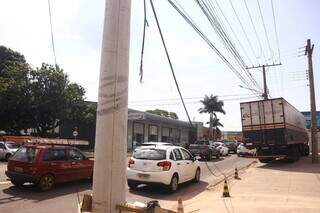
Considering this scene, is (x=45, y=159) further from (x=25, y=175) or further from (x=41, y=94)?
(x=41, y=94)

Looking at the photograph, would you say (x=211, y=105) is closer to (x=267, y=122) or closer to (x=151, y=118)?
(x=151, y=118)

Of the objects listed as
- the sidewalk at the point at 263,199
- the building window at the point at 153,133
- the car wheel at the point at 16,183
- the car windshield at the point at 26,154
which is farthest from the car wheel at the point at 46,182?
the building window at the point at 153,133

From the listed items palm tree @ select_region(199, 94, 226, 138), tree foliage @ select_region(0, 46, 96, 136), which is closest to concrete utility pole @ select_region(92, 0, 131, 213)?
tree foliage @ select_region(0, 46, 96, 136)

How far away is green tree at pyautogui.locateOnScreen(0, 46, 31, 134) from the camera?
122 ft

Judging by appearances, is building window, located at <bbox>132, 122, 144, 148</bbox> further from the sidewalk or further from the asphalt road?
the sidewalk

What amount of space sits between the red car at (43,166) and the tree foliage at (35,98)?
24.9 meters

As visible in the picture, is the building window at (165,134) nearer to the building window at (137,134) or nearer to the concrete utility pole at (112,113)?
the building window at (137,134)

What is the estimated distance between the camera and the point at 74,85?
4188 cm

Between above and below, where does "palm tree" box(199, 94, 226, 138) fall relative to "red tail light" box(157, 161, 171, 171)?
above

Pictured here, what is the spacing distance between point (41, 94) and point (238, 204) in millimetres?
31554

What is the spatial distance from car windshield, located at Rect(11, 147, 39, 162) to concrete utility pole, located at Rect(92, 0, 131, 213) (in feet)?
26.9

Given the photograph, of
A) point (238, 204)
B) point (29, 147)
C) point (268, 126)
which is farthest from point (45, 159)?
point (268, 126)

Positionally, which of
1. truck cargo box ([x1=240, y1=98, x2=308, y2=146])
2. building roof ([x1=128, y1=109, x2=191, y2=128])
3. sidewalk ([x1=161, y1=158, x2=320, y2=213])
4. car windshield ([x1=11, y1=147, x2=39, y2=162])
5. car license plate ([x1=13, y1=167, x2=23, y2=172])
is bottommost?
sidewalk ([x1=161, y1=158, x2=320, y2=213])

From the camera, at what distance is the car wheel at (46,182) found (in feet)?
39.8
